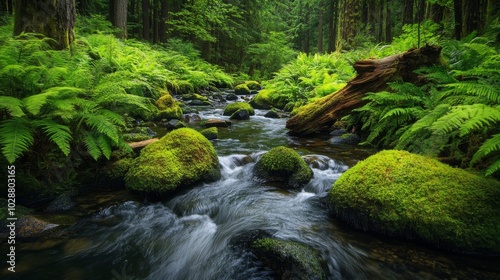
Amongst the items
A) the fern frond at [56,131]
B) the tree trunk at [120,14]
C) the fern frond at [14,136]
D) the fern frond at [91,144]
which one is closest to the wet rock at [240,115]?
the fern frond at [91,144]

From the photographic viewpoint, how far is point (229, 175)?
5.11 m

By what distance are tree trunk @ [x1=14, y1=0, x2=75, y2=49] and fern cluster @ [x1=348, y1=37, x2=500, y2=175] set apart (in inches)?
235

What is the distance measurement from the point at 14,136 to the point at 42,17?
3199 millimetres

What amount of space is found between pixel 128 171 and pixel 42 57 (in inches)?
79.4

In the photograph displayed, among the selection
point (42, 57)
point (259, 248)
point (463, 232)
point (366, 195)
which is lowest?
point (259, 248)

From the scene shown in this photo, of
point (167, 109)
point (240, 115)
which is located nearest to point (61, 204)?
point (167, 109)

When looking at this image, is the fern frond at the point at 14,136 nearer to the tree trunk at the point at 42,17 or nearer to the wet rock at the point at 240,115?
the tree trunk at the point at 42,17

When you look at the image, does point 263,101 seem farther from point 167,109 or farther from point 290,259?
point 290,259

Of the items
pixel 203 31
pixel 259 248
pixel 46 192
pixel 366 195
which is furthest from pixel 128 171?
pixel 203 31

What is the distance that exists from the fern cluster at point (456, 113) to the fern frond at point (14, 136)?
428cm

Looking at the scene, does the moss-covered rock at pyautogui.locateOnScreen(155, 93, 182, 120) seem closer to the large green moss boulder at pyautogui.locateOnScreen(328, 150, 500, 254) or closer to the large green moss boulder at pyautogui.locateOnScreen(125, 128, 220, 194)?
the large green moss boulder at pyautogui.locateOnScreen(125, 128, 220, 194)

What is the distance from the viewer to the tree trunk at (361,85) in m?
5.77

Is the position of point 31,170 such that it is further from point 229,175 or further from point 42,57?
point 229,175

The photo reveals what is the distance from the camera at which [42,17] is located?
5039 millimetres
